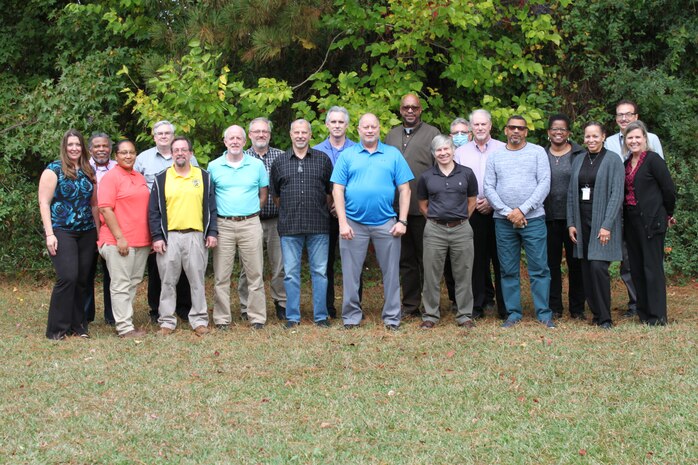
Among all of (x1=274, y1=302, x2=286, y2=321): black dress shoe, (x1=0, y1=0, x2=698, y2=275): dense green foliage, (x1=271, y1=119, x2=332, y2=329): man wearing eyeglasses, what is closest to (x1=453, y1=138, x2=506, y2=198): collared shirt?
(x1=271, y1=119, x2=332, y2=329): man wearing eyeglasses

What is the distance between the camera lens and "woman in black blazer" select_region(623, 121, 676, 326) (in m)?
8.04

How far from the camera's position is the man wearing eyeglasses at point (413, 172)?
885 cm

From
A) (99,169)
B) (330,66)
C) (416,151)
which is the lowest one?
(99,169)

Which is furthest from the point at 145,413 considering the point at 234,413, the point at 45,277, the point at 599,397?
the point at 45,277

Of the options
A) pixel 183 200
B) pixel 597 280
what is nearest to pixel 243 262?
pixel 183 200

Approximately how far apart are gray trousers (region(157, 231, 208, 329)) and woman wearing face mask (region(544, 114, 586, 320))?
3.30 meters

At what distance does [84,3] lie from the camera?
13961 millimetres

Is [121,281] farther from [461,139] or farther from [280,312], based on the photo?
[461,139]

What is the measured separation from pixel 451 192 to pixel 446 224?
→ 0.98 ft

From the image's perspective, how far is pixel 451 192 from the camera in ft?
26.9

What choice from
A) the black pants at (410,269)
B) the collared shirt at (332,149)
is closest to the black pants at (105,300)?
the collared shirt at (332,149)

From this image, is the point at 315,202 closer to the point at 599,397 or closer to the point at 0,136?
the point at 599,397

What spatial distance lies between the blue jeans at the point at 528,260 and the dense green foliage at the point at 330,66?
8.09 ft

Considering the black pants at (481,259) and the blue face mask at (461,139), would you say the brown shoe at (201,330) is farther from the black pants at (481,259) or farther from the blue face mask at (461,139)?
the blue face mask at (461,139)
